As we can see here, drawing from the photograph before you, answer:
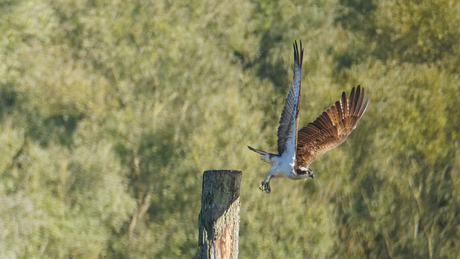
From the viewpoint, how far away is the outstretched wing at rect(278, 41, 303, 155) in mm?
4839

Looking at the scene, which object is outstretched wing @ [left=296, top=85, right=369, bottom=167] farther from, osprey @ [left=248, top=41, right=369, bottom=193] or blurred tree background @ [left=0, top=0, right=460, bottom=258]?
blurred tree background @ [left=0, top=0, right=460, bottom=258]

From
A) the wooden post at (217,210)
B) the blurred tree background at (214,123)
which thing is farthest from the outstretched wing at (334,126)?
the blurred tree background at (214,123)

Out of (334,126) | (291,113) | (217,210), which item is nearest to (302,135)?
(334,126)

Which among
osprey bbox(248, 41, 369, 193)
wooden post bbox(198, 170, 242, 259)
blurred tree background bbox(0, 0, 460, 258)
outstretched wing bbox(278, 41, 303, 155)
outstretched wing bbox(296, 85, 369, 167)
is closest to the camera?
wooden post bbox(198, 170, 242, 259)

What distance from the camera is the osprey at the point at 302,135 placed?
5.19 m

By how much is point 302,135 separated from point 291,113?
1.73m

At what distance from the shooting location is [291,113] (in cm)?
511

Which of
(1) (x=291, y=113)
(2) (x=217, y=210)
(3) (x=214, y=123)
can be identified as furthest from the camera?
(3) (x=214, y=123)

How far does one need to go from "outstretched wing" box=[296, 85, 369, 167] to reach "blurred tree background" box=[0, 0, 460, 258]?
304cm

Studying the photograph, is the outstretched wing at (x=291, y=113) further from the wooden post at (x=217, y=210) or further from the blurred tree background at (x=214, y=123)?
the blurred tree background at (x=214, y=123)

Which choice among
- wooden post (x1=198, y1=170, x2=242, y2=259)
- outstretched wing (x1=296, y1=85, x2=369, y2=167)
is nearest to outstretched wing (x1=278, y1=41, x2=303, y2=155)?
wooden post (x1=198, y1=170, x2=242, y2=259)

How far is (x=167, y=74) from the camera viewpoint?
1116 centimetres

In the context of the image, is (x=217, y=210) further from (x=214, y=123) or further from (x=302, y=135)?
(x=214, y=123)

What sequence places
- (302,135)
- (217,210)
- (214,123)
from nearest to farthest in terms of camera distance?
1. (217,210)
2. (302,135)
3. (214,123)
